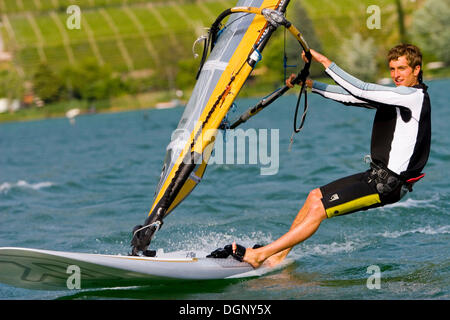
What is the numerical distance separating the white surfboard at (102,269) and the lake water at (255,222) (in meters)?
0.11

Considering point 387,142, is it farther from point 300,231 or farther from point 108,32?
point 108,32

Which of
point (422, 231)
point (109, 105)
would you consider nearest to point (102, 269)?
point (422, 231)

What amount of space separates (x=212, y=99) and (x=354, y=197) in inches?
66.5

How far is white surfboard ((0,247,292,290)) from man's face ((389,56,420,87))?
7.01 feet

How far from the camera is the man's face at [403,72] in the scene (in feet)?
16.9

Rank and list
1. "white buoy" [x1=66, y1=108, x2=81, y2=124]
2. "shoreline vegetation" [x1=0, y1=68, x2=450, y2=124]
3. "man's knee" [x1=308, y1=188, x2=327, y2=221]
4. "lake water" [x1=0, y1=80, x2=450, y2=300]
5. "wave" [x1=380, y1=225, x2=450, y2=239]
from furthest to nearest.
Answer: "shoreline vegetation" [x1=0, y1=68, x2=450, y2=124] < "white buoy" [x1=66, y1=108, x2=81, y2=124] < "wave" [x1=380, y1=225, x2=450, y2=239] < "lake water" [x1=0, y1=80, x2=450, y2=300] < "man's knee" [x1=308, y1=188, x2=327, y2=221]

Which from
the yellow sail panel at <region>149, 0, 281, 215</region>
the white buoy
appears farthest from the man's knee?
the white buoy

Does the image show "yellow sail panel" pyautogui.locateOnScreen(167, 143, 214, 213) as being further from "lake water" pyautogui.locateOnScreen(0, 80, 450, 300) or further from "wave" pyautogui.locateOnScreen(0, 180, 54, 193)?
"wave" pyautogui.locateOnScreen(0, 180, 54, 193)

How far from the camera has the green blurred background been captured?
62.4m

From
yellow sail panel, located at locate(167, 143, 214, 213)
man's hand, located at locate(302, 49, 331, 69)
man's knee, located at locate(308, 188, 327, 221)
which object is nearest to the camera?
man's hand, located at locate(302, 49, 331, 69)

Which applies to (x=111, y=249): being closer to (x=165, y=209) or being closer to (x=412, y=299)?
(x=165, y=209)

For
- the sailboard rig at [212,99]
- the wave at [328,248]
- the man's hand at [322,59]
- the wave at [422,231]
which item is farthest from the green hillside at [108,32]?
the man's hand at [322,59]

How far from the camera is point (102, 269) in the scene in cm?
528

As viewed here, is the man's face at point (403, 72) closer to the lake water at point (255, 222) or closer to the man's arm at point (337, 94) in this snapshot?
the man's arm at point (337, 94)
